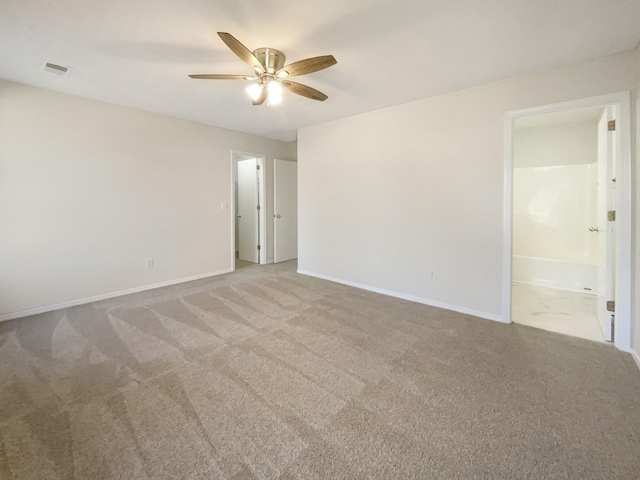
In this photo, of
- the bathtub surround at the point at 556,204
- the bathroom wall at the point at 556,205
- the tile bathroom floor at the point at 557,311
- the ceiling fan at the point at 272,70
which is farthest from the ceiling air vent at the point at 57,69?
the bathroom wall at the point at 556,205

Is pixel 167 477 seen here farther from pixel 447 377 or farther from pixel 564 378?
pixel 564 378

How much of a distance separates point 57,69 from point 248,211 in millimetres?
3427

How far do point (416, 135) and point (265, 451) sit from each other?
3.31 m

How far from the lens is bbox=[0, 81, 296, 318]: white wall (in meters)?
2.84

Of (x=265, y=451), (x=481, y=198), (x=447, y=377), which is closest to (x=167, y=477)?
(x=265, y=451)

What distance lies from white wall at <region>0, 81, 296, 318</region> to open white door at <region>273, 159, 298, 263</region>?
1085 mm

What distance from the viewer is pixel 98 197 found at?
335 centimetres

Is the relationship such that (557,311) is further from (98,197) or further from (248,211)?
(98,197)

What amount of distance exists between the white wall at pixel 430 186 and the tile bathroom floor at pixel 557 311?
47cm

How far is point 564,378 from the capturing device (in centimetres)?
189

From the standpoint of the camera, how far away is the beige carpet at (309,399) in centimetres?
126

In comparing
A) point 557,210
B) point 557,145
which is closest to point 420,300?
point 557,210

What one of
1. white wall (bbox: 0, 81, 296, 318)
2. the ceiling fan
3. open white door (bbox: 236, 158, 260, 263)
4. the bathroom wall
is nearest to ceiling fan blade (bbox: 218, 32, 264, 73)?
the ceiling fan

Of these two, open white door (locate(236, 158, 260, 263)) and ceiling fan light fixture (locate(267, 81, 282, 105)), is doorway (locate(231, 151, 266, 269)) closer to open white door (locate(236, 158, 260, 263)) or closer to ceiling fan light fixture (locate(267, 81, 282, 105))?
open white door (locate(236, 158, 260, 263))
